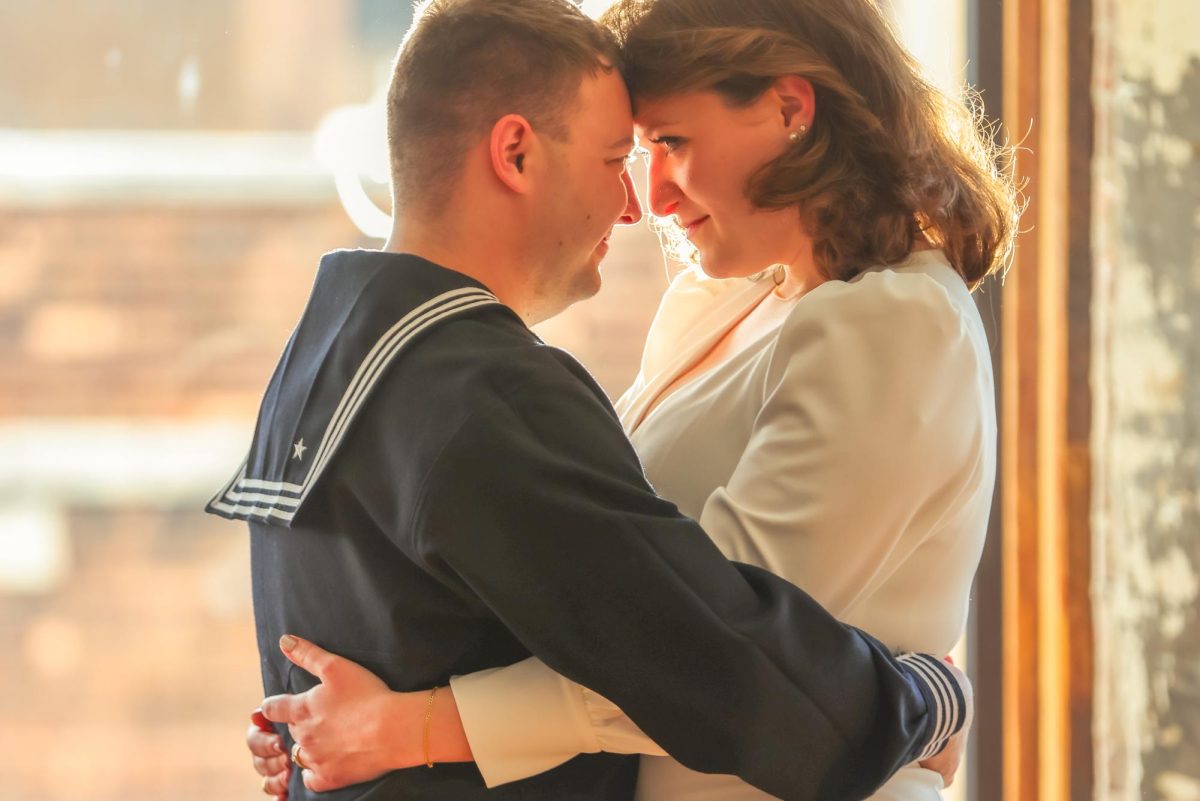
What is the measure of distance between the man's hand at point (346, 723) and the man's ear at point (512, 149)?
18.7 inches

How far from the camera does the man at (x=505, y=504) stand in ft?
3.34

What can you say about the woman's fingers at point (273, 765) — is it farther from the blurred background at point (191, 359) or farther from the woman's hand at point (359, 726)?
the blurred background at point (191, 359)

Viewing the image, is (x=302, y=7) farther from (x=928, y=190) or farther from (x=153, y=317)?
(x=928, y=190)

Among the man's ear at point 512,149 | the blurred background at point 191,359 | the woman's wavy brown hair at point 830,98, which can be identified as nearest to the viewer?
the man's ear at point 512,149

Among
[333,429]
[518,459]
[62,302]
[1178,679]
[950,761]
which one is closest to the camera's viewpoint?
[518,459]

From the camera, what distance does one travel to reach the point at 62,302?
208 centimetres

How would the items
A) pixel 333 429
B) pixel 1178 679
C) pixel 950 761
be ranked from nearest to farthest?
pixel 333 429 → pixel 950 761 → pixel 1178 679

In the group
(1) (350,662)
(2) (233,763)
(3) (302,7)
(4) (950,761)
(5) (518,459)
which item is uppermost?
(3) (302,7)

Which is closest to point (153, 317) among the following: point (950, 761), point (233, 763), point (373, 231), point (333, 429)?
point (373, 231)

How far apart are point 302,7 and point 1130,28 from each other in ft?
4.19

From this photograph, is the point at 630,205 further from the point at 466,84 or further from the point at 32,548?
the point at 32,548

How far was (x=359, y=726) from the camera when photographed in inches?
44.1

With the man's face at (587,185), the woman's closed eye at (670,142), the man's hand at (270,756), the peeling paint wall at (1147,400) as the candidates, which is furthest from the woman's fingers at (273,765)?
the peeling paint wall at (1147,400)

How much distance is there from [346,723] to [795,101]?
0.78 m
